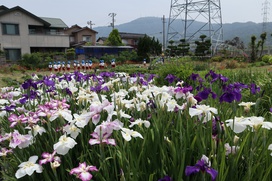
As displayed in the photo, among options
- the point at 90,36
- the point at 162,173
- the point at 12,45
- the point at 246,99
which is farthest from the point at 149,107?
the point at 90,36

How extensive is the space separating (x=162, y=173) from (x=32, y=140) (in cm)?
99

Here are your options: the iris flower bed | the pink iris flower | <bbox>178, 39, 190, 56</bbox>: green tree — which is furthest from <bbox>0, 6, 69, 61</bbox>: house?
the pink iris flower

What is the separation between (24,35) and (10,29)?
1.59 m

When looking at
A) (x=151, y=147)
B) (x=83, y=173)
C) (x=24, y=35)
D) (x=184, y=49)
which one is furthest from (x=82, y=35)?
(x=83, y=173)

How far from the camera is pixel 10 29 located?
2852cm

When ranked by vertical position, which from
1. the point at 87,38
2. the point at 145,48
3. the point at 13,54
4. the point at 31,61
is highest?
the point at 87,38

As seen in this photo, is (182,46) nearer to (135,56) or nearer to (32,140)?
(135,56)

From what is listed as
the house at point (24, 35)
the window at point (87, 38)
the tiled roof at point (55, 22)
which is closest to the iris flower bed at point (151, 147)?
the house at point (24, 35)

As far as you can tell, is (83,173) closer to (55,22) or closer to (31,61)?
(31,61)

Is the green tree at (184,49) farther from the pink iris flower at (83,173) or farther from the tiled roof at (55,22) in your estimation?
the pink iris flower at (83,173)

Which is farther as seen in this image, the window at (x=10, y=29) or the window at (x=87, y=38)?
the window at (x=87, y=38)

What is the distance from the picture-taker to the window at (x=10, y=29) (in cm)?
2788

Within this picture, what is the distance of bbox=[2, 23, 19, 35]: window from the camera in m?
27.9

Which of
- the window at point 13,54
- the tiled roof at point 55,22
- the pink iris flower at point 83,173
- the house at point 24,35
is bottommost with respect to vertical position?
the pink iris flower at point 83,173
